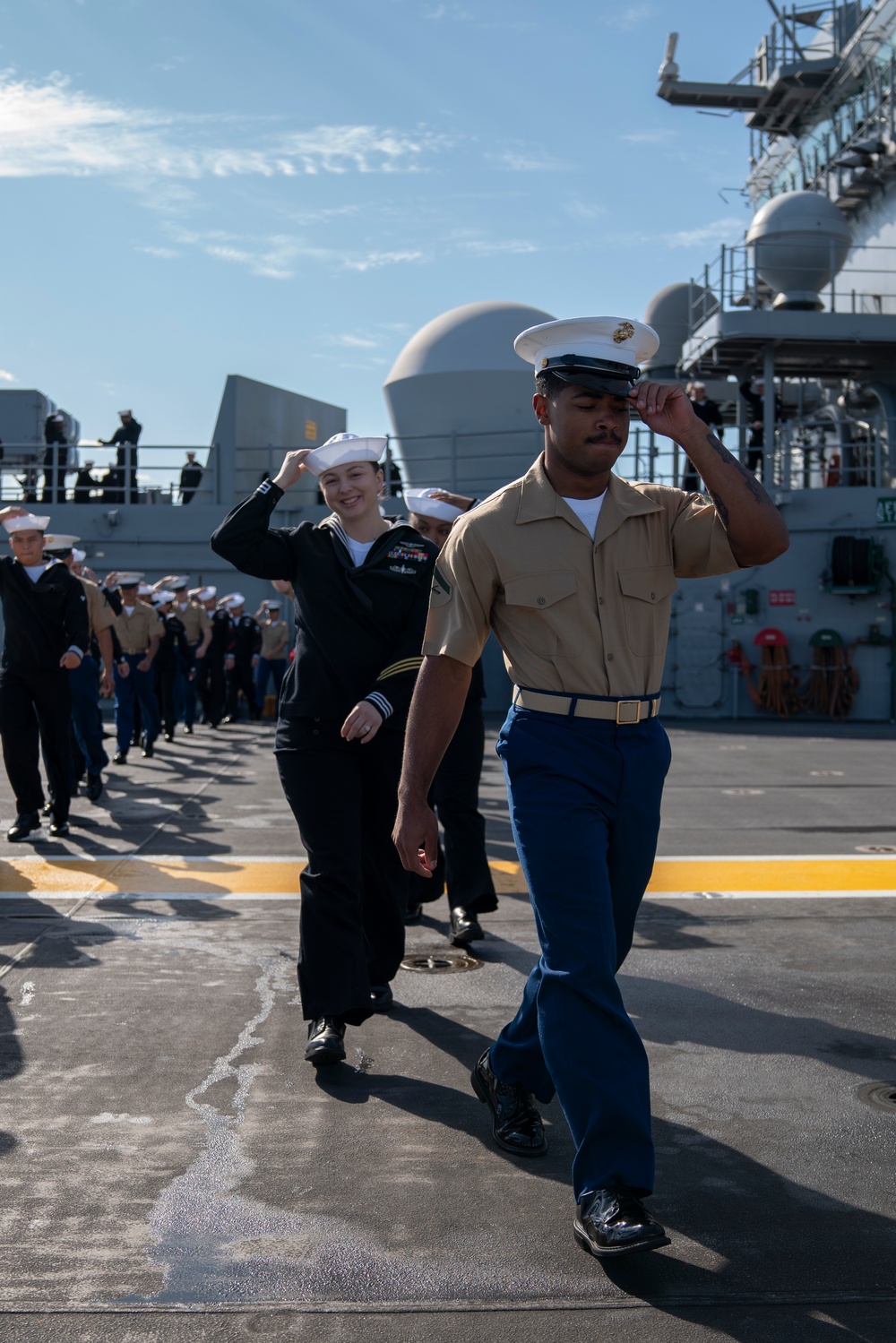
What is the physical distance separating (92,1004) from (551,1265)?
239 cm

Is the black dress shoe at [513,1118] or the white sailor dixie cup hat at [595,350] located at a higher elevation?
the white sailor dixie cup hat at [595,350]

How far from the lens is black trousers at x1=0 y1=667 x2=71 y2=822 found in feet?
27.3

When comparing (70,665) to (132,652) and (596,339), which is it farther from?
(596,339)

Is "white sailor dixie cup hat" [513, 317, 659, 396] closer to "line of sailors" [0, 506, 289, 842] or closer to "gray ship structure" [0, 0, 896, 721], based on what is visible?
"line of sailors" [0, 506, 289, 842]

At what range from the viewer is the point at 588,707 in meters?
Result: 2.98

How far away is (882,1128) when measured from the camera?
3.45 metres

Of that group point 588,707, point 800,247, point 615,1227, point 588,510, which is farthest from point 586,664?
point 800,247

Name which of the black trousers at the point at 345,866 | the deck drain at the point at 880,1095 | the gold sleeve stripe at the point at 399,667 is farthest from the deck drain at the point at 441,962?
the deck drain at the point at 880,1095

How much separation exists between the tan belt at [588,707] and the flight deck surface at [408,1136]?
3.68 ft

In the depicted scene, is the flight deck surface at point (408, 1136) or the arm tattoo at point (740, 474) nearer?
the flight deck surface at point (408, 1136)

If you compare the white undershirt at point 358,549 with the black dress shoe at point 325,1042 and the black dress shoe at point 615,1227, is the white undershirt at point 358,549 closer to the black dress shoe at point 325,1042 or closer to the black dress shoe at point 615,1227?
the black dress shoe at point 325,1042

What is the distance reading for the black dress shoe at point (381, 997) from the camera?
15.0 ft

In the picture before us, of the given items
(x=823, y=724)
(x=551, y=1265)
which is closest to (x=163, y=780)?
(x=551, y=1265)

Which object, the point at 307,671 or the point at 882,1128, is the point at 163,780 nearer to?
the point at 307,671
